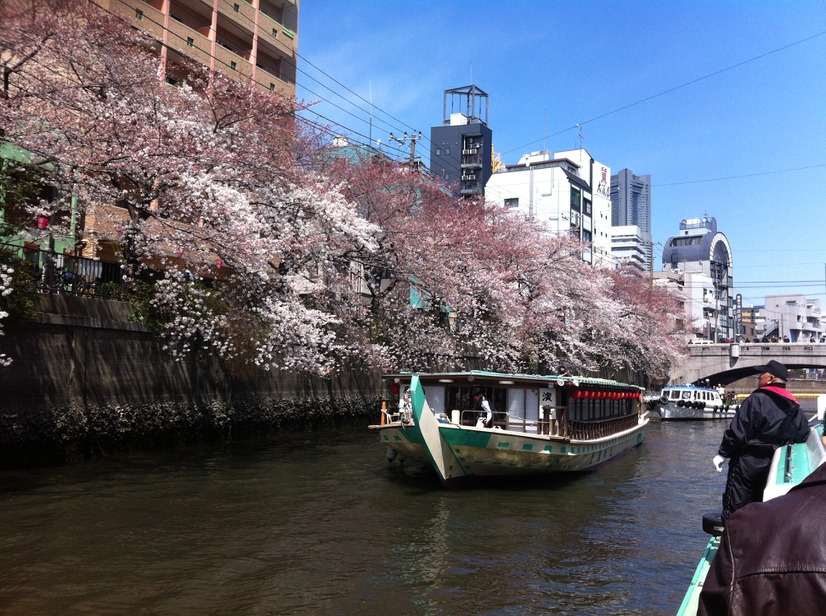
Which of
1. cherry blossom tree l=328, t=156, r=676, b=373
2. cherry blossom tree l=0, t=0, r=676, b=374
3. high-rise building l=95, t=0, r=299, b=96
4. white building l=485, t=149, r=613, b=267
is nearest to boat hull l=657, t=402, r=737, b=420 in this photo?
cherry blossom tree l=328, t=156, r=676, b=373

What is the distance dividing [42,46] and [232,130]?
609 centimetres

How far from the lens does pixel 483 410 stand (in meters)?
18.7

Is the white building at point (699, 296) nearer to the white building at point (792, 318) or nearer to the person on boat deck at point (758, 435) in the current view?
the white building at point (792, 318)

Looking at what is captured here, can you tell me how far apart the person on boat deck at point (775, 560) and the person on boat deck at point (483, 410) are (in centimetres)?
1596

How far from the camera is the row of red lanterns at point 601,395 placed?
20469mm

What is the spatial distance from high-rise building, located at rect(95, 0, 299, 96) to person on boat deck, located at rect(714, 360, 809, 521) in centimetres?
2687

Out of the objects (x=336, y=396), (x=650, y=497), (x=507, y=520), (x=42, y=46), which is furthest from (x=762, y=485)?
Answer: (x=336, y=396)

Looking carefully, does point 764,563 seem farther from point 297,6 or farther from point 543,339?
point 297,6

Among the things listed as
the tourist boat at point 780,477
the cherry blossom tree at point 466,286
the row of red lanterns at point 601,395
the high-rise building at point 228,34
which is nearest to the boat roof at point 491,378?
the row of red lanterns at point 601,395

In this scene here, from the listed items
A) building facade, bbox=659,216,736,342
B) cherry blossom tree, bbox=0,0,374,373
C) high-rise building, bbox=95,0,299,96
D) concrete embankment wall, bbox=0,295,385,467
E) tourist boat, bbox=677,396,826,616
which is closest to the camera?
tourist boat, bbox=677,396,826,616

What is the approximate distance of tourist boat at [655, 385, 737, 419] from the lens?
46.3 metres

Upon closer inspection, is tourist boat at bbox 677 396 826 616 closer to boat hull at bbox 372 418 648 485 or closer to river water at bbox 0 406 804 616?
river water at bbox 0 406 804 616

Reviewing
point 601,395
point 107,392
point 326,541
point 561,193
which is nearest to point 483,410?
point 601,395

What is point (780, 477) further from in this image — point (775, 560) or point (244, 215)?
point (244, 215)
